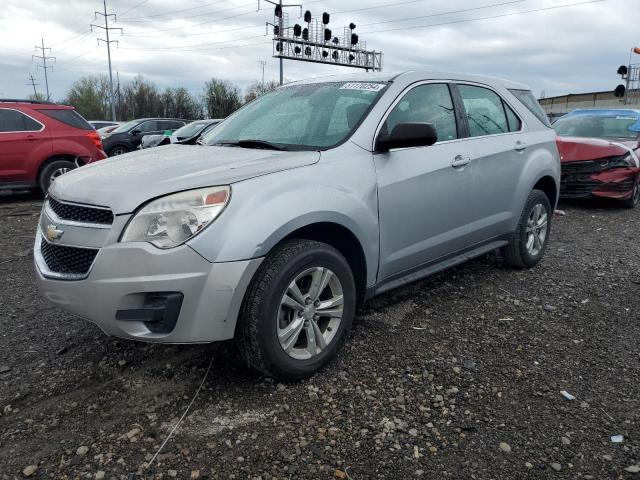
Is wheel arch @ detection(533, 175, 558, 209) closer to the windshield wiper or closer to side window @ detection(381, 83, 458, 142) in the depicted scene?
side window @ detection(381, 83, 458, 142)

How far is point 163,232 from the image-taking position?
8.21 ft

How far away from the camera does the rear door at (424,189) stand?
131 inches

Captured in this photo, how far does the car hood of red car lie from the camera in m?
8.25

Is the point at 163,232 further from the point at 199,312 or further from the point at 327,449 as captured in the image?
the point at 327,449

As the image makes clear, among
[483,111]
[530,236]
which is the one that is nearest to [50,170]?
[483,111]

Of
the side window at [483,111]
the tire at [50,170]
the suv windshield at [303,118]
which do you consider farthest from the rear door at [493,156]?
the tire at [50,170]

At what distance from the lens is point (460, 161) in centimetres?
386

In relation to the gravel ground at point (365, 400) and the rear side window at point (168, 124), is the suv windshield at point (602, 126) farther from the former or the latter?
the rear side window at point (168, 124)

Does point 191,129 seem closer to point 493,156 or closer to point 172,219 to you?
point 493,156

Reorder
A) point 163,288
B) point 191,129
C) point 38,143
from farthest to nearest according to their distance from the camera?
point 191,129 → point 38,143 → point 163,288

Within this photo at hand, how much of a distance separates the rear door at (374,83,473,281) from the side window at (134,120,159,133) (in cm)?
1546

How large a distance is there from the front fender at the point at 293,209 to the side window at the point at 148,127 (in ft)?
52.4

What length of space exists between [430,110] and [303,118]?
3.10ft

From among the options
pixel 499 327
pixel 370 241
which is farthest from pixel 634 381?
pixel 370 241
